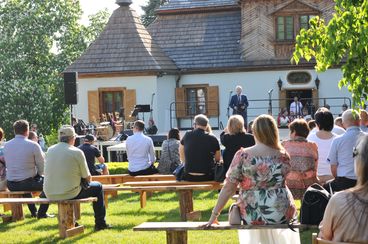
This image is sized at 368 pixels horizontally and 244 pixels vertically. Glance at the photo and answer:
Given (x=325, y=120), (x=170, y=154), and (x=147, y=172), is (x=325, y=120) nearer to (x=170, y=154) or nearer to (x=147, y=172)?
(x=147, y=172)

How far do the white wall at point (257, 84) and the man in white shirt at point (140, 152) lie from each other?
17.5 meters

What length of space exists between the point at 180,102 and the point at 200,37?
3.01 m

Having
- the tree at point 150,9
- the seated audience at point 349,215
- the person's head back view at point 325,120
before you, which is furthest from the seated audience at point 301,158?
the tree at point 150,9

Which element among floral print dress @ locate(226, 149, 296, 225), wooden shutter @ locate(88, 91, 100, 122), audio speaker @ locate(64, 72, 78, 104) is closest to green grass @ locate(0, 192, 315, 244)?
floral print dress @ locate(226, 149, 296, 225)

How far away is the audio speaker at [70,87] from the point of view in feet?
84.3

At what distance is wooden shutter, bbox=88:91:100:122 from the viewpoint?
33531 millimetres

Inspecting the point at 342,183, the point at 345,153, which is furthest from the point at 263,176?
the point at 342,183

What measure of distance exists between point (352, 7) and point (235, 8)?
2747cm

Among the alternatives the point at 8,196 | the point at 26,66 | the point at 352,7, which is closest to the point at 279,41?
the point at 26,66

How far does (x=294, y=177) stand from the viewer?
10.6 metres

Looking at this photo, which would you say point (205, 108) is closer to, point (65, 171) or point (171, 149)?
point (171, 149)

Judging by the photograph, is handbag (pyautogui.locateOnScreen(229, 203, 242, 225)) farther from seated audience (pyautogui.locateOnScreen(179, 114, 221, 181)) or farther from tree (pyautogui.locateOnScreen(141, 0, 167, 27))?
tree (pyautogui.locateOnScreen(141, 0, 167, 27))

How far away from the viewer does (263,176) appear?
808cm

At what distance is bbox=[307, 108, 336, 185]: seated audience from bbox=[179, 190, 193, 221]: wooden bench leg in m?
1.99
